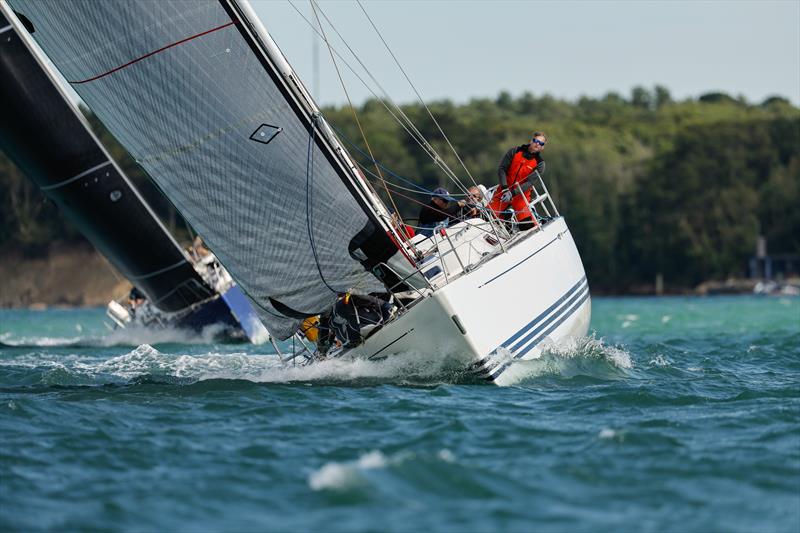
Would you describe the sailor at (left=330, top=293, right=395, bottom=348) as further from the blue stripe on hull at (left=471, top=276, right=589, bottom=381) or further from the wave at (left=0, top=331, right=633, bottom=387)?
the blue stripe on hull at (left=471, top=276, right=589, bottom=381)

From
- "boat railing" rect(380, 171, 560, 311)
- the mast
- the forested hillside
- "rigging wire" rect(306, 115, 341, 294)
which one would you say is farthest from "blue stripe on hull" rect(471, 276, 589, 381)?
→ the forested hillside

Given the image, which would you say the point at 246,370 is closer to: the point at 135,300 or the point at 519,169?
the point at 519,169

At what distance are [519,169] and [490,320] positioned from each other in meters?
3.09

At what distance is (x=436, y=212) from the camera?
13422mm

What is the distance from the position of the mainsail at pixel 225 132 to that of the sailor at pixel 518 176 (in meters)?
2.90

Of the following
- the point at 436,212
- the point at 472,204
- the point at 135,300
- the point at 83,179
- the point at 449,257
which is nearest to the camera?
the point at 449,257

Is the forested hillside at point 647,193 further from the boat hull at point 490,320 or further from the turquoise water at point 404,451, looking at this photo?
the turquoise water at point 404,451

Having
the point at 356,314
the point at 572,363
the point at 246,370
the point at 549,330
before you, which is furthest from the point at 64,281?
the point at 356,314

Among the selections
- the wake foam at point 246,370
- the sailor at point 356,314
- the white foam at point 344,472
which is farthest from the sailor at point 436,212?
the white foam at point 344,472

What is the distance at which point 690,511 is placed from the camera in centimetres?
645

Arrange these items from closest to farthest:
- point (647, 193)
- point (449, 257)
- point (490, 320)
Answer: point (490, 320) < point (449, 257) < point (647, 193)

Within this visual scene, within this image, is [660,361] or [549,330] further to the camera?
[660,361]

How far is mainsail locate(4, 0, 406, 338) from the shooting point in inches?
404

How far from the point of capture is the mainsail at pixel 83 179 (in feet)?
56.3
